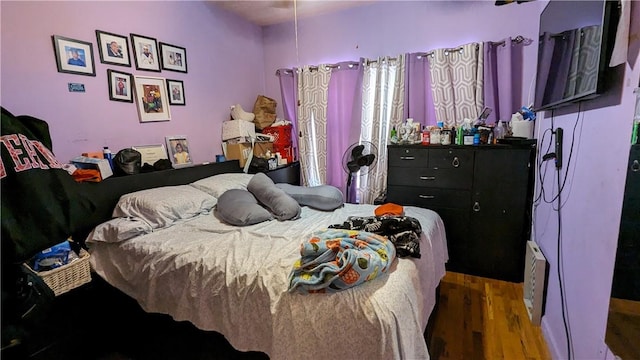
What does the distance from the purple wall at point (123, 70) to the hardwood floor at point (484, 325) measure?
2.59m

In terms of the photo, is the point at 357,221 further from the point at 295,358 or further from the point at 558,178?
the point at 558,178

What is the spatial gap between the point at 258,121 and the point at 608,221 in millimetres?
3120

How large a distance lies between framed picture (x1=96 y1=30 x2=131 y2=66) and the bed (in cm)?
95

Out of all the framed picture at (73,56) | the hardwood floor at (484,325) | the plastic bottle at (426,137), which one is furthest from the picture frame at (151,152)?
the hardwood floor at (484,325)

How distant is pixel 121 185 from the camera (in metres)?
2.12

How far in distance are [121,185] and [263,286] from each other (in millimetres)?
1528

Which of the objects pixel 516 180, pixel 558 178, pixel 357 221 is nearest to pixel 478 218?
pixel 516 180

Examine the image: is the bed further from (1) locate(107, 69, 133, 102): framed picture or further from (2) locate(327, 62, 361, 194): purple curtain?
(2) locate(327, 62, 361, 194): purple curtain

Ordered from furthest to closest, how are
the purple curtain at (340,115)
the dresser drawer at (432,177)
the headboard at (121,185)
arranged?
the purple curtain at (340,115) < the dresser drawer at (432,177) < the headboard at (121,185)

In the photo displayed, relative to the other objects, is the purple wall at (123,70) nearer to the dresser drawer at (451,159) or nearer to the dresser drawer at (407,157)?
the dresser drawer at (407,157)

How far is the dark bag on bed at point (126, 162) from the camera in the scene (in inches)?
85.8

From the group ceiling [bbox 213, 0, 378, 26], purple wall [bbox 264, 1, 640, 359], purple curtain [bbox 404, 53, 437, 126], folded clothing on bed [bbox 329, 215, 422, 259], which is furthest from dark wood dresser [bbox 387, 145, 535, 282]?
ceiling [bbox 213, 0, 378, 26]

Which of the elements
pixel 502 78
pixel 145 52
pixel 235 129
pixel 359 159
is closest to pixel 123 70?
pixel 145 52

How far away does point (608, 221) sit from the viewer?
1086 mm
